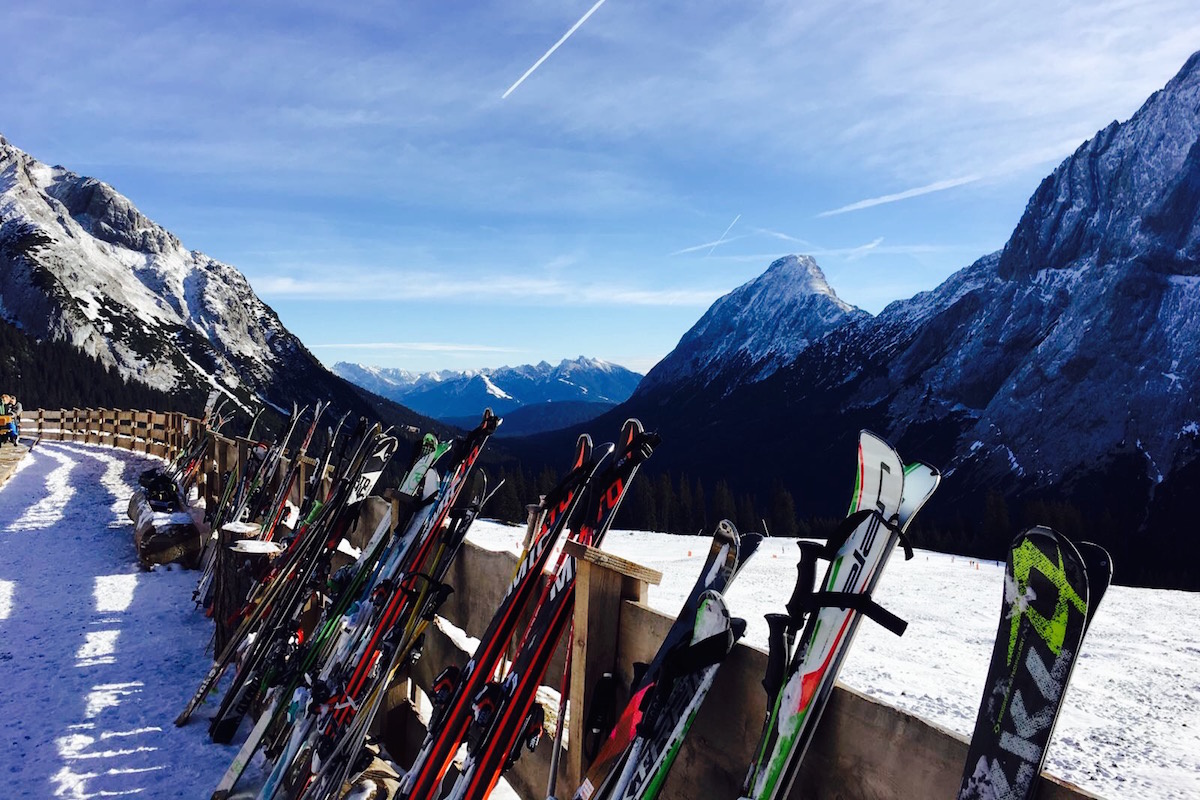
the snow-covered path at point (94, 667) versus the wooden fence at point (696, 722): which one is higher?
the wooden fence at point (696, 722)

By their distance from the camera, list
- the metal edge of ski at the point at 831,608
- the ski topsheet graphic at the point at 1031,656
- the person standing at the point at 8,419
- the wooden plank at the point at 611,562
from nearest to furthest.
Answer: the ski topsheet graphic at the point at 1031,656, the metal edge of ski at the point at 831,608, the wooden plank at the point at 611,562, the person standing at the point at 8,419

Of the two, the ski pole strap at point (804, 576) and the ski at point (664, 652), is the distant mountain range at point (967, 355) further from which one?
the ski pole strap at point (804, 576)

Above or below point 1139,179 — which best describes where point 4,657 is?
below

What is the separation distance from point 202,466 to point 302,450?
427cm

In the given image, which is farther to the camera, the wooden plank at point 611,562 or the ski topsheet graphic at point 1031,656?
the wooden plank at point 611,562

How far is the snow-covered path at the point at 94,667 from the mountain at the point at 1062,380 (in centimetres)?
7879

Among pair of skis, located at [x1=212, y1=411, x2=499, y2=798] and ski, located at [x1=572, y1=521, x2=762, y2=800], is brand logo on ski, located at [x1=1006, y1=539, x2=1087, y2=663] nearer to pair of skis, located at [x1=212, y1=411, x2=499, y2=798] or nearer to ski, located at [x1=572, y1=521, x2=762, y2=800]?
ski, located at [x1=572, y1=521, x2=762, y2=800]

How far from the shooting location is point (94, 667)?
5.16 metres

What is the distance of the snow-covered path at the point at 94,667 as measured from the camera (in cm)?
384

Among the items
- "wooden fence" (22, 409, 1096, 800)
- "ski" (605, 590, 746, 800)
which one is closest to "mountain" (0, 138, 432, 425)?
"wooden fence" (22, 409, 1096, 800)

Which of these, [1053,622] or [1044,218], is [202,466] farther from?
[1044,218]

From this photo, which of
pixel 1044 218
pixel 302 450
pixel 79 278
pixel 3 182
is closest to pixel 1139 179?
pixel 1044 218

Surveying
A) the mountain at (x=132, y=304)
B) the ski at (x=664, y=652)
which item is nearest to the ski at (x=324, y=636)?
the ski at (x=664, y=652)

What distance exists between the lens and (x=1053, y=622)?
58.4 inches
